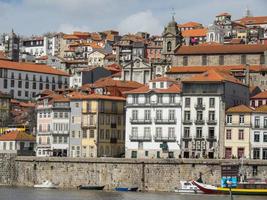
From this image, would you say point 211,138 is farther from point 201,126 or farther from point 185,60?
point 185,60

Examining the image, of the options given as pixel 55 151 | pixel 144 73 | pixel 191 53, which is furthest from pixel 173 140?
pixel 144 73

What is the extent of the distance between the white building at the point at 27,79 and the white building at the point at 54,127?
4820 cm

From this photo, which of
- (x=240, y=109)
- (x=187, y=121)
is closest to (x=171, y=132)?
(x=187, y=121)

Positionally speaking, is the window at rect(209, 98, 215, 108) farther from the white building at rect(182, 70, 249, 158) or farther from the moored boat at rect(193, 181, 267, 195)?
the moored boat at rect(193, 181, 267, 195)

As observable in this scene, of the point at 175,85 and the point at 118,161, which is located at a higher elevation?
the point at 175,85

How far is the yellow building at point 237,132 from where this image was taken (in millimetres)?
90375

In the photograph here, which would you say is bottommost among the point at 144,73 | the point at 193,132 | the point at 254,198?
the point at 254,198

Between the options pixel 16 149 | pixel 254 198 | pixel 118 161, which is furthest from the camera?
pixel 16 149

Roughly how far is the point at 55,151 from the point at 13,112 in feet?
119

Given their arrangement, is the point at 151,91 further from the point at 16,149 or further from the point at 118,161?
the point at 16,149

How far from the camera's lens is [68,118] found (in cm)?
10325

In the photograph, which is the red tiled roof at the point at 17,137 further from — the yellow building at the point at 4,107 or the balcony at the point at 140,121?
the yellow building at the point at 4,107

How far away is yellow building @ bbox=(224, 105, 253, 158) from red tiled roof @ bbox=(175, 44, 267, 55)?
111 ft

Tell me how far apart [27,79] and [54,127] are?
55643 mm
